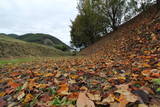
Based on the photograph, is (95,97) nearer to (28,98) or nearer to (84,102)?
(84,102)

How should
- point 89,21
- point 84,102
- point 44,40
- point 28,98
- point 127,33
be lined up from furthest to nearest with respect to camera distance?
point 44,40 → point 89,21 → point 127,33 → point 28,98 → point 84,102

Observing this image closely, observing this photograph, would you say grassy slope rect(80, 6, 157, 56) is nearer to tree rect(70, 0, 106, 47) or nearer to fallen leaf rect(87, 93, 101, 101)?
fallen leaf rect(87, 93, 101, 101)

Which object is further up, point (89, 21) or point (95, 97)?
point (89, 21)

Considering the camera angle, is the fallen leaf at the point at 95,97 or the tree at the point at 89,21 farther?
the tree at the point at 89,21

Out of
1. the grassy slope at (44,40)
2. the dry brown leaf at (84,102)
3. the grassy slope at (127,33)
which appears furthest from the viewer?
the grassy slope at (44,40)

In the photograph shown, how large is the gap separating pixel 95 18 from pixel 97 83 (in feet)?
37.9

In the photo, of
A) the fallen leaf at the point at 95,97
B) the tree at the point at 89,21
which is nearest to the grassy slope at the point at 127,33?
the fallen leaf at the point at 95,97

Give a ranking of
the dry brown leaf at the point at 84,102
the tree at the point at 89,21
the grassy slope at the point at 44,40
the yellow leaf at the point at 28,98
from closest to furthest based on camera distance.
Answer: the dry brown leaf at the point at 84,102 < the yellow leaf at the point at 28,98 < the tree at the point at 89,21 < the grassy slope at the point at 44,40

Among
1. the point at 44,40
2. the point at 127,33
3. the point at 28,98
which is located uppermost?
the point at 44,40

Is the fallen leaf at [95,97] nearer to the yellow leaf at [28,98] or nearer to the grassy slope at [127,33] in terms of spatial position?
the yellow leaf at [28,98]

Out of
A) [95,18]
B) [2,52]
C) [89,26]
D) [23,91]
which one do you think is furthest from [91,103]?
[89,26]

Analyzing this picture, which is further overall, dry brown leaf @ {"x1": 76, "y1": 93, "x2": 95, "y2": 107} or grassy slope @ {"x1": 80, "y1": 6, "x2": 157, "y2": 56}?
grassy slope @ {"x1": 80, "y1": 6, "x2": 157, "y2": 56}

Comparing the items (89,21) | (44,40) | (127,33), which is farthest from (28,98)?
(44,40)

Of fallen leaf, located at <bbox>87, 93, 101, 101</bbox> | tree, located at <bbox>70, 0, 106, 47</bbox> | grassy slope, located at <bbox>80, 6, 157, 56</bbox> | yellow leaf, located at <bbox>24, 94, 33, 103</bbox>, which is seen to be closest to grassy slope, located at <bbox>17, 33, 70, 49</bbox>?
tree, located at <bbox>70, 0, 106, 47</bbox>
